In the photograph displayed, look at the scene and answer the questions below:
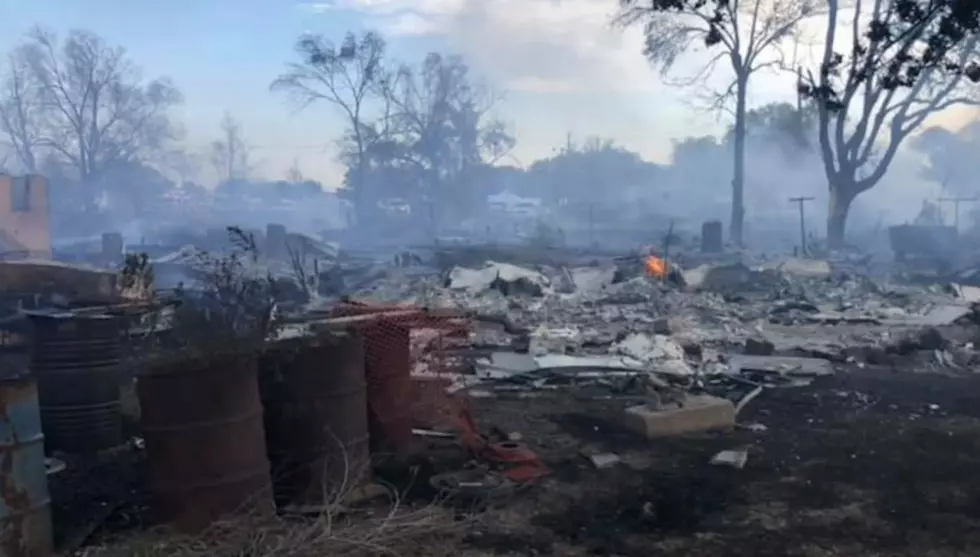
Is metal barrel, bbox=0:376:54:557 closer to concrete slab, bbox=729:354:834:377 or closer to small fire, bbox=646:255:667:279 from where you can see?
concrete slab, bbox=729:354:834:377

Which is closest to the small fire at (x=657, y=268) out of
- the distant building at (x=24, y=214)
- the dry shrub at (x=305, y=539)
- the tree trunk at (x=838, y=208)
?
the tree trunk at (x=838, y=208)

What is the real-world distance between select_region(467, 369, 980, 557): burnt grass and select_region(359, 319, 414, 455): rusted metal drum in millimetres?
1031

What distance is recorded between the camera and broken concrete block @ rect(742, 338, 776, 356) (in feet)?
37.7

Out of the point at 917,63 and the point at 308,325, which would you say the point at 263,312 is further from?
the point at 917,63

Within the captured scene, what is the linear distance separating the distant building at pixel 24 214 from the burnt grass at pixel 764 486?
2158 centimetres

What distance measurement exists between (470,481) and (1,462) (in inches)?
106

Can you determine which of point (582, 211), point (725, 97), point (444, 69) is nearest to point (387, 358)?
point (725, 97)

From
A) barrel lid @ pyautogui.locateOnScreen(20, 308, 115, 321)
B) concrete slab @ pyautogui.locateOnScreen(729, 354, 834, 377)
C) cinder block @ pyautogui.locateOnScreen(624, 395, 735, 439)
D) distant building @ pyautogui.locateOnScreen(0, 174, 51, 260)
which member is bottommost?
concrete slab @ pyautogui.locateOnScreen(729, 354, 834, 377)

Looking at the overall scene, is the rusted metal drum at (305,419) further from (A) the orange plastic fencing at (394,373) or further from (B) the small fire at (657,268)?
(B) the small fire at (657,268)

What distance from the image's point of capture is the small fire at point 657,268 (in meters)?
19.7

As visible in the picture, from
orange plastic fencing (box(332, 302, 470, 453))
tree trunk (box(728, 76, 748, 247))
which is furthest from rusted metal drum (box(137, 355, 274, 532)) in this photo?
tree trunk (box(728, 76, 748, 247))

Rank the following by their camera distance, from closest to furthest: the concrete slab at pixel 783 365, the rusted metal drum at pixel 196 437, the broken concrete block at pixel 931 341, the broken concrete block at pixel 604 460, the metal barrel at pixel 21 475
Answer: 1. the metal barrel at pixel 21 475
2. the rusted metal drum at pixel 196 437
3. the broken concrete block at pixel 604 460
4. the concrete slab at pixel 783 365
5. the broken concrete block at pixel 931 341

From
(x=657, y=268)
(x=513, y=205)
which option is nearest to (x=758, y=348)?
(x=657, y=268)

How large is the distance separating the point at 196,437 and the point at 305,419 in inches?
31.8
